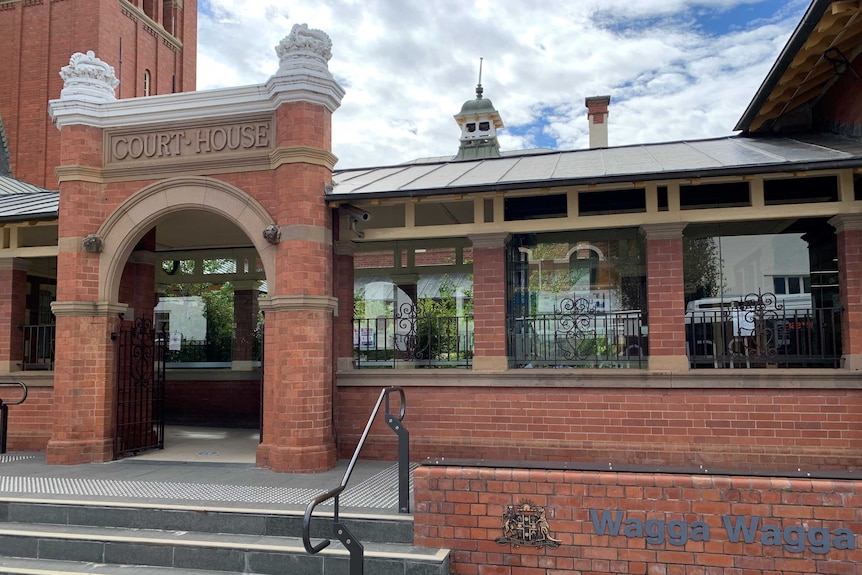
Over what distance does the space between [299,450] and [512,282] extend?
3387mm

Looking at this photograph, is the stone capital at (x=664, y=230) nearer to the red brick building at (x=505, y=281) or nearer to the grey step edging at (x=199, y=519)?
the red brick building at (x=505, y=281)

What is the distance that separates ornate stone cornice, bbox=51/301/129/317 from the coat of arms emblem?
622 cm

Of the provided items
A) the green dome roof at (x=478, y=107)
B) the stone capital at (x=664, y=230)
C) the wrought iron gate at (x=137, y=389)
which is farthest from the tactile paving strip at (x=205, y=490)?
the green dome roof at (x=478, y=107)

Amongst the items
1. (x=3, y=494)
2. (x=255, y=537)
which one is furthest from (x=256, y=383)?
(x=255, y=537)

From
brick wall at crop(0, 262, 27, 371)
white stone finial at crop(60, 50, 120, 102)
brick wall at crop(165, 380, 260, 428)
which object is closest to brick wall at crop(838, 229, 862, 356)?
white stone finial at crop(60, 50, 120, 102)

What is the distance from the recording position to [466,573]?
554 centimetres

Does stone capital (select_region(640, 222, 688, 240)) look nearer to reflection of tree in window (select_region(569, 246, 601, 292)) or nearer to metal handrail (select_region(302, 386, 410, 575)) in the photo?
reflection of tree in window (select_region(569, 246, 601, 292))

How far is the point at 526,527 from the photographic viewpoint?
18.0 feet

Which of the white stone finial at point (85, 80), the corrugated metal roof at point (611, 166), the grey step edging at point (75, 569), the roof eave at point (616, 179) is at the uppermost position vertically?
the white stone finial at point (85, 80)

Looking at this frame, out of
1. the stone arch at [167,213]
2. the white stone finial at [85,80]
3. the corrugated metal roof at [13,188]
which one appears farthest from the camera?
the corrugated metal roof at [13,188]

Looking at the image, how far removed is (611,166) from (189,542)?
620cm

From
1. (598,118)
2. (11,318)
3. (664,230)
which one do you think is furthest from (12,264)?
(598,118)

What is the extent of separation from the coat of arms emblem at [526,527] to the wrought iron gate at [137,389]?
605 centimetres

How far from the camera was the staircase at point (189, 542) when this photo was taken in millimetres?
5621
